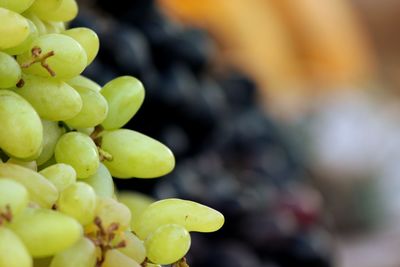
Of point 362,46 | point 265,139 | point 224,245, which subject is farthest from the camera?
point 362,46

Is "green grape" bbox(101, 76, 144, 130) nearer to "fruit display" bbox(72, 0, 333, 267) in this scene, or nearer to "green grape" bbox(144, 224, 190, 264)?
"green grape" bbox(144, 224, 190, 264)

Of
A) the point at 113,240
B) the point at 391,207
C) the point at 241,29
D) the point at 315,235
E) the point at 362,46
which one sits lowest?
the point at 113,240

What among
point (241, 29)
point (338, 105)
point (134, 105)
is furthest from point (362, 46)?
point (134, 105)

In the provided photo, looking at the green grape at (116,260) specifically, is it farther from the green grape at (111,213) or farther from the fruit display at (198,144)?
the fruit display at (198,144)

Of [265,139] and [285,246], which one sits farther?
[265,139]

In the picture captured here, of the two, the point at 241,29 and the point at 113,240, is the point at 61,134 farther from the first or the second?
the point at 241,29

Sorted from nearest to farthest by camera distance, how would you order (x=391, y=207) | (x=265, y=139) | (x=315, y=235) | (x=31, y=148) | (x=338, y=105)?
(x=31, y=148)
(x=315, y=235)
(x=265, y=139)
(x=391, y=207)
(x=338, y=105)

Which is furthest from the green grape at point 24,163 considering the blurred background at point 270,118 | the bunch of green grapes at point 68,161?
the blurred background at point 270,118
